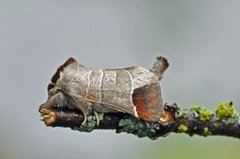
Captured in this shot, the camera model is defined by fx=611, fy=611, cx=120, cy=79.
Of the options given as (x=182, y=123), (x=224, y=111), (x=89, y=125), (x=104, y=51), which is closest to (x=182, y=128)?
(x=182, y=123)

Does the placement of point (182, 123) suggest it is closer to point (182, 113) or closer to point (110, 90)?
point (182, 113)

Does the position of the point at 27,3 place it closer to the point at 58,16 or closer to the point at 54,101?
the point at 58,16

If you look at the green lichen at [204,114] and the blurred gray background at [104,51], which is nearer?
the green lichen at [204,114]

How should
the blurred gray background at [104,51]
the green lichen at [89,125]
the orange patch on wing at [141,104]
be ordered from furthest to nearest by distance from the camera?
1. the blurred gray background at [104,51]
2. the orange patch on wing at [141,104]
3. the green lichen at [89,125]

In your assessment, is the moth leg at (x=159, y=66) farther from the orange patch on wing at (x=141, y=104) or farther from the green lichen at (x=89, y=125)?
the green lichen at (x=89, y=125)

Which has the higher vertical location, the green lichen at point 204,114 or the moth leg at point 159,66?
the moth leg at point 159,66

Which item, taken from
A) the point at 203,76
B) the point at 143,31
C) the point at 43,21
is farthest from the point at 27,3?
the point at 203,76

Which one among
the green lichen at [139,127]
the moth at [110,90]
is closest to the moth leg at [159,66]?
the moth at [110,90]
